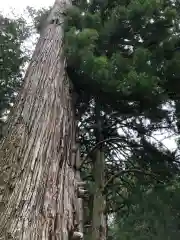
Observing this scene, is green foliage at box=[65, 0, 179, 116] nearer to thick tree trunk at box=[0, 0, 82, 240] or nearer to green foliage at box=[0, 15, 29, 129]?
thick tree trunk at box=[0, 0, 82, 240]

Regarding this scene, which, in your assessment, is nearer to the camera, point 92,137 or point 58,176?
point 58,176

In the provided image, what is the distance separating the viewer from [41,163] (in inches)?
128

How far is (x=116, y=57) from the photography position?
462 centimetres

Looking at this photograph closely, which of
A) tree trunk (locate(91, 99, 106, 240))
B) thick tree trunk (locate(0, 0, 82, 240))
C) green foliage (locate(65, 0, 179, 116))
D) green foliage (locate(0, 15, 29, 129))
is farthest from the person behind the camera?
green foliage (locate(0, 15, 29, 129))

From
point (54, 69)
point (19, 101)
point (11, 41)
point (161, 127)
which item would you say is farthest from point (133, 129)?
point (11, 41)

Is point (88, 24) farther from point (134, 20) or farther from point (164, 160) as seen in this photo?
point (164, 160)

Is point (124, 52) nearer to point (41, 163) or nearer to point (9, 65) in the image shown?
point (9, 65)

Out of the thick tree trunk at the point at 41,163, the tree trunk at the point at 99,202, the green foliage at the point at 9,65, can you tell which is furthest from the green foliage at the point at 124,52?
the green foliage at the point at 9,65

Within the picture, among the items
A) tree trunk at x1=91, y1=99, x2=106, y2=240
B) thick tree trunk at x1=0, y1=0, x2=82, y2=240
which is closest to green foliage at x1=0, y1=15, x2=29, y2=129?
thick tree trunk at x1=0, y1=0, x2=82, y2=240

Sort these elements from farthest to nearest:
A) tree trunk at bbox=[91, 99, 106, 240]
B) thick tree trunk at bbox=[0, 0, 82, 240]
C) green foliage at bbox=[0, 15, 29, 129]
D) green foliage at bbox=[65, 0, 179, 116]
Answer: green foliage at bbox=[0, 15, 29, 129] → green foliage at bbox=[65, 0, 179, 116] → tree trunk at bbox=[91, 99, 106, 240] → thick tree trunk at bbox=[0, 0, 82, 240]

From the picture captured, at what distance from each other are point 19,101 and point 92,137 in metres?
1.54

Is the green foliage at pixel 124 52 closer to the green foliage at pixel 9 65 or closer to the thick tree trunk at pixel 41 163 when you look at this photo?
the thick tree trunk at pixel 41 163

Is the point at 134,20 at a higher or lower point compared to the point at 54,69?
higher

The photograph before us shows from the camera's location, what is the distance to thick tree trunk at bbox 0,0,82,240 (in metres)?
2.63
